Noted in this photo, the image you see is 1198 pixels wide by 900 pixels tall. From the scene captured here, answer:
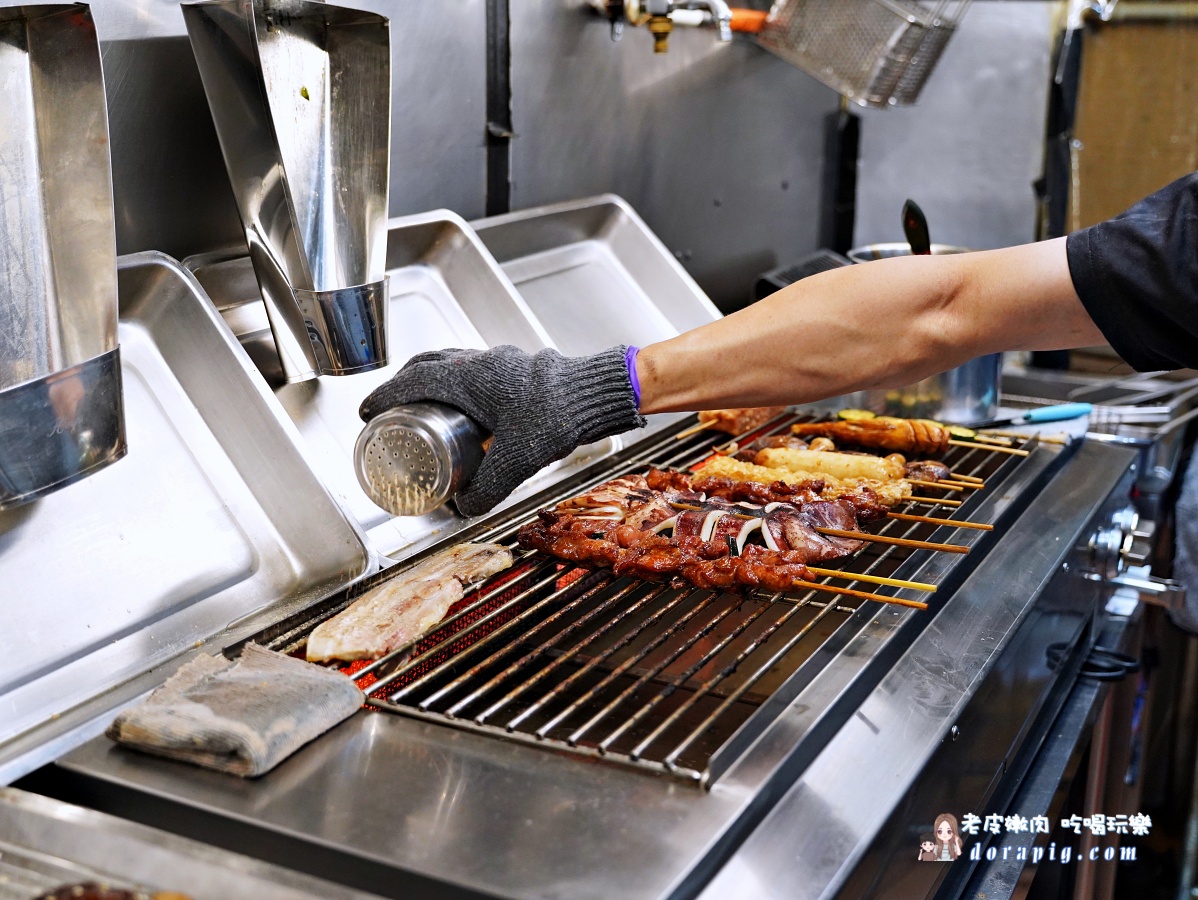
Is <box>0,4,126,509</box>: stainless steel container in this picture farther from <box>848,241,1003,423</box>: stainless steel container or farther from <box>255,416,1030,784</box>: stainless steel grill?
<box>848,241,1003,423</box>: stainless steel container

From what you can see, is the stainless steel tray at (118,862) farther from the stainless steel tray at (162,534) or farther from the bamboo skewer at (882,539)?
the bamboo skewer at (882,539)

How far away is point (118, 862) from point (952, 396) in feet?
7.90

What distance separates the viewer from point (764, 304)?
6.82 feet

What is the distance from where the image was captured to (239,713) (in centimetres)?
154

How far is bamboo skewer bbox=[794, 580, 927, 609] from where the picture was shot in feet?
6.45

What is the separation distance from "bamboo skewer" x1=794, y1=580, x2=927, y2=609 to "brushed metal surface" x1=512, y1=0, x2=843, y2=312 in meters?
1.68

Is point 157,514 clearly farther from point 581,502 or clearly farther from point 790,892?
point 790,892

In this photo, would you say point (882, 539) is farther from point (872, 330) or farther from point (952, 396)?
point (952, 396)

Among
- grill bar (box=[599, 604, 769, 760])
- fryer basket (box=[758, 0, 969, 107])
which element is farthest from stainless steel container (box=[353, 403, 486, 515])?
fryer basket (box=[758, 0, 969, 107])

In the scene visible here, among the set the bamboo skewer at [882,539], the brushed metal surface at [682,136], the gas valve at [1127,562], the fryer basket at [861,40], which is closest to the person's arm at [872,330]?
the bamboo skewer at [882,539]

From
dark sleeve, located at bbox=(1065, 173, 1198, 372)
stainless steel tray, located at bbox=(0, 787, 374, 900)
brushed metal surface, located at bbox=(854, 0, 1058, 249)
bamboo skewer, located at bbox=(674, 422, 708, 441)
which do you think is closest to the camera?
stainless steel tray, located at bbox=(0, 787, 374, 900)

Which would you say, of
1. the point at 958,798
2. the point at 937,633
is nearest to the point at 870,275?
the point at 937,633

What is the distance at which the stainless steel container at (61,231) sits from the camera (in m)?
1.75

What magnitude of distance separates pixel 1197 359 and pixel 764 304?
756mm
